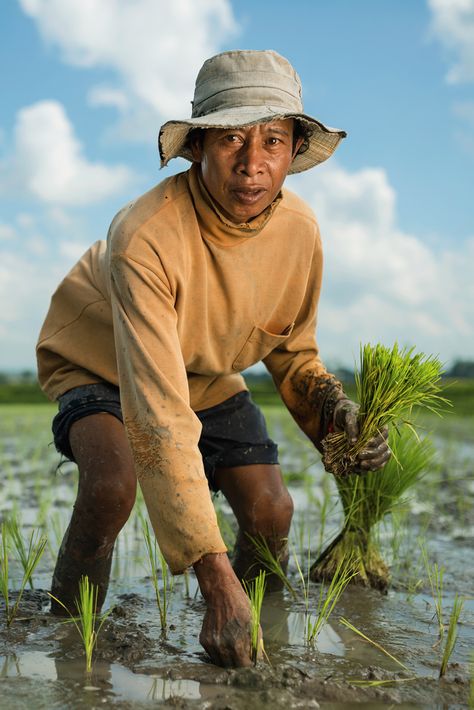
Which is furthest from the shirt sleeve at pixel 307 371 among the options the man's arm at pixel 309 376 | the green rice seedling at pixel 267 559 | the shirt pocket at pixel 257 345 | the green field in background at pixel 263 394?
the green field in background at pixel 263 394

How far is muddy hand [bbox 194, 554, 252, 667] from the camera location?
201 cm

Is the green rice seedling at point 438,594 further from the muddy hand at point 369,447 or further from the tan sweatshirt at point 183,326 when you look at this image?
the tan sweatshirt at point 183,326

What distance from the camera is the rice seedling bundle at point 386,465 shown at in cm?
247

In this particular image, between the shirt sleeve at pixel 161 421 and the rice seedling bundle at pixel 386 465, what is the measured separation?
23.4 inches

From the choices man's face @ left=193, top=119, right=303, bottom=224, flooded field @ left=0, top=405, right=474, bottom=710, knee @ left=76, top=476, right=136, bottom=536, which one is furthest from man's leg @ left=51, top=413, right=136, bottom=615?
man's face @ left=193, top=119, right=303, bottom=224

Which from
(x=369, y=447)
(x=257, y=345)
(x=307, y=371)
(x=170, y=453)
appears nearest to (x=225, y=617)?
(x=170, y=453)

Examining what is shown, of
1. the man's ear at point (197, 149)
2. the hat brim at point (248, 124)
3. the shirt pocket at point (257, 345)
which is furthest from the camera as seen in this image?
the shirt pocket at point (257, 345)

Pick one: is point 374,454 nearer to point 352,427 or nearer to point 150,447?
point 352,427

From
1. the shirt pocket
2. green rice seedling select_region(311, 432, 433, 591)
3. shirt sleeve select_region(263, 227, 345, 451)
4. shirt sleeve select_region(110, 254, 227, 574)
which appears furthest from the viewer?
green rice seedling select_region(311, 432, 433, 591)

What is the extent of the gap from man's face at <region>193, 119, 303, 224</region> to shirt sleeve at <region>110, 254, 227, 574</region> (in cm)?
33

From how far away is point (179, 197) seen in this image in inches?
100

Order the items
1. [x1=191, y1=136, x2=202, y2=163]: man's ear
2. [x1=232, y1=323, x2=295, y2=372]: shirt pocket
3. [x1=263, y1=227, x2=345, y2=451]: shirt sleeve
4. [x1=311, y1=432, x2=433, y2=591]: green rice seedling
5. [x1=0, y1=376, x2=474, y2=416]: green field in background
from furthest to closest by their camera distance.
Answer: [x1=0, y1=376, x2=474, y2=416]: green field in background → [x1=311, y1=432, x2=433, y2=591]: green rice seedling → [x1=263, y1=227, x2=345, y2=451]: shirt sleeve → [x1=232, y1=323, x2=295, y2=372]: shirt pocket → [x1=191, y1=136, x2=202, y2=163]: man's ear

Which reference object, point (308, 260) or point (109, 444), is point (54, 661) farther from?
point (308, 260)

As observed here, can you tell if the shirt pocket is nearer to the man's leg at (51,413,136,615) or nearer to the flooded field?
the man's leg at (51,413,136,615)
